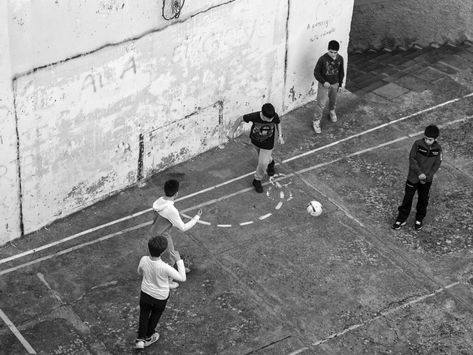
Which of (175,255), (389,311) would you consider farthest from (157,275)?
(389,311)

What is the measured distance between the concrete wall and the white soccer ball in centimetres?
243

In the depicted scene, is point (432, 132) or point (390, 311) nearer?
point (390, 311)

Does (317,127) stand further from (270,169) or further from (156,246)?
(156,246)

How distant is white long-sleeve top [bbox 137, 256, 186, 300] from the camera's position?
34.7ft

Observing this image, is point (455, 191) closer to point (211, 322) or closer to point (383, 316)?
point (383, 316)

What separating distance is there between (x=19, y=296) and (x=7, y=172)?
5.50 feet

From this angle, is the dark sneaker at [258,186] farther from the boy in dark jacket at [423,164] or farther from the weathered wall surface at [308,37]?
the weathered wall surface at [308,37]

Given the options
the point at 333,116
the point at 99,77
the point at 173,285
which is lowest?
the point at 173,285

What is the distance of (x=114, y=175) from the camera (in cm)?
1423

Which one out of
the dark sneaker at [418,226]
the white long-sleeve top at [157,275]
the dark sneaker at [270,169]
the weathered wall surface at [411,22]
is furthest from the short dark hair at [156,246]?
the weathered wall surface at [411,22]

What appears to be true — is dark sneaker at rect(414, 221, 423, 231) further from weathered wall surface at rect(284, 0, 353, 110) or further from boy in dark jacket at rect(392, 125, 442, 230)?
weathered wall surface at rect(284, 0, 353, 110)

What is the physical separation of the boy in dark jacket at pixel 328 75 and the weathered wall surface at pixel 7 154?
5.76m

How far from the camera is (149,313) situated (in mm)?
11133

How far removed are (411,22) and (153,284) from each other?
36.7 ft
